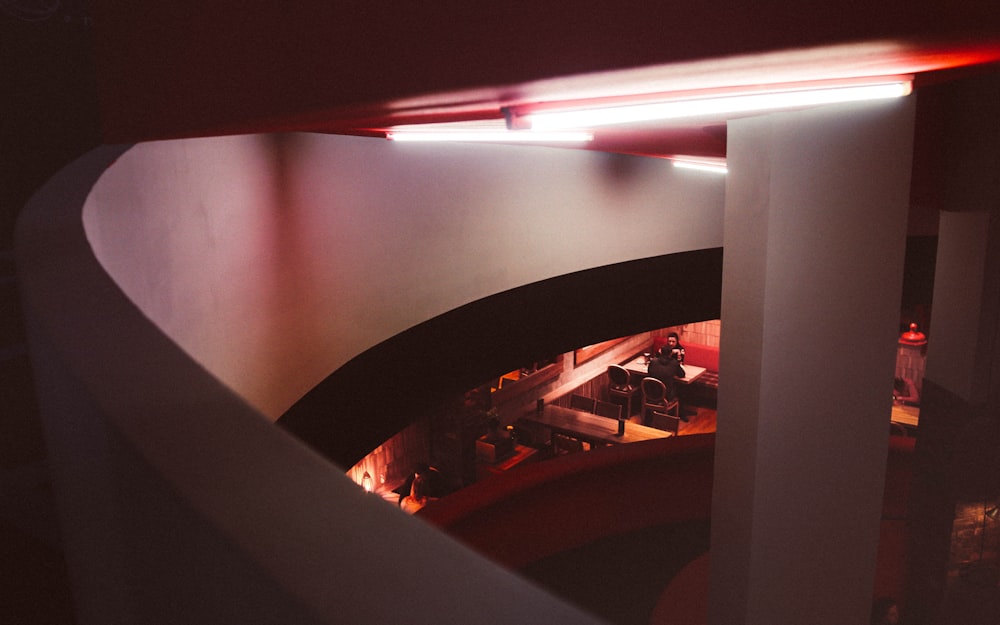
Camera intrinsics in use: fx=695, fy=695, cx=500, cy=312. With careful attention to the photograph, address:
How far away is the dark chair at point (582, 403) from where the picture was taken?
1219 cm

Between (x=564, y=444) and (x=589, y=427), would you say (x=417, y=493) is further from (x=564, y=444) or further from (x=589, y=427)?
(x=589, y=427)

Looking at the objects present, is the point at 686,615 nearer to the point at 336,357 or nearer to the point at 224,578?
the point at 336,357

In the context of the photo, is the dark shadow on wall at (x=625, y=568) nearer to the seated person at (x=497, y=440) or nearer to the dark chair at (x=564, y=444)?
the dark chair at (x=564, y=444)

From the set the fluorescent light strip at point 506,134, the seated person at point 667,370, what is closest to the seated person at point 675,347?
the seated person at point 667,370

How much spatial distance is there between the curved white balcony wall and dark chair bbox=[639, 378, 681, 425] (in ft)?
12.0

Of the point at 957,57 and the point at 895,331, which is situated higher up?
the point at 957,57

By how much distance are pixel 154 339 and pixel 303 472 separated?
0.47 m

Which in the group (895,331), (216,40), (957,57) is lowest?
(895,331)

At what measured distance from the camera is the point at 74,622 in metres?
1.59

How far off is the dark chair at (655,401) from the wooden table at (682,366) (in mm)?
454

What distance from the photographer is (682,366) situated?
1320cm

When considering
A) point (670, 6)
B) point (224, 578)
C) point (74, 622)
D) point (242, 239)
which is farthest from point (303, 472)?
point (242, 239)

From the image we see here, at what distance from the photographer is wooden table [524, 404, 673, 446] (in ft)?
34.2

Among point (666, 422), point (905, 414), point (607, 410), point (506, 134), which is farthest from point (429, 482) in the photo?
point (905, 414)
